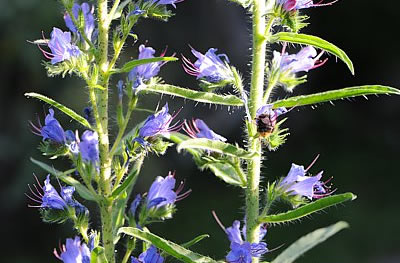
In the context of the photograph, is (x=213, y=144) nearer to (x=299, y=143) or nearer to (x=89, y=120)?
(x=89, y=120)

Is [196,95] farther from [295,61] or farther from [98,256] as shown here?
[98,256]

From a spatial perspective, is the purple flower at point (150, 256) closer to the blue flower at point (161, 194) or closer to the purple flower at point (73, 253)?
the purple flower at point (73, 253)

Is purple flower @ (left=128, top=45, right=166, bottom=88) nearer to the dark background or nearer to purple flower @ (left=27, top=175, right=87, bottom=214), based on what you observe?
purple flower @ (left=27, top=175, right=87, bottom=214)

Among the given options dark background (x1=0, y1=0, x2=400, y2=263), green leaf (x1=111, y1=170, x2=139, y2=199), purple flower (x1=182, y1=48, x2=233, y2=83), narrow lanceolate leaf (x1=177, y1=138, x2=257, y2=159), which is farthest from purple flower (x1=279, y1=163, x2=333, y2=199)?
dark background (x1=0, y1=0, x2=400, y2=263)

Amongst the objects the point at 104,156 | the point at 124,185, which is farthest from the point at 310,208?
the point at 104,156

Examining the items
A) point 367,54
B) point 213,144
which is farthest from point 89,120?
point 367,54

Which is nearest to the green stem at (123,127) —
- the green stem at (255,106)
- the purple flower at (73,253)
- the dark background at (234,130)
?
the purple flower at (73,253)
